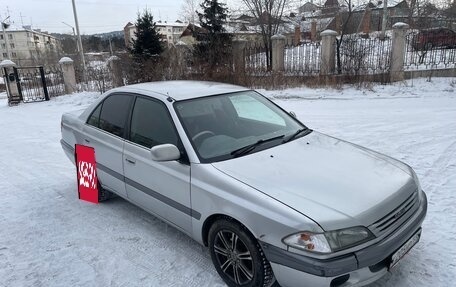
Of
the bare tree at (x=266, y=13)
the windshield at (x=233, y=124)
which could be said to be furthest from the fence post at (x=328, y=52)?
the windshield at (x=233, y=124)

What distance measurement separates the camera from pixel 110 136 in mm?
4031

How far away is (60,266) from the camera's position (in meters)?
3.29

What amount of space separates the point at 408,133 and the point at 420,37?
10.2 meters

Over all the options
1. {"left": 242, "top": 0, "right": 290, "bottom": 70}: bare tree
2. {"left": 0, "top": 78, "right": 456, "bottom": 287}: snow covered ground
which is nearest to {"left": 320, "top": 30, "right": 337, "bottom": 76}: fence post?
{"left": 0, "top": 78, "right": 456, "bottom": 287}: snow covered ground

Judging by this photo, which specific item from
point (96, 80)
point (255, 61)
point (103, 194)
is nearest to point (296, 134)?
point (103, 194)

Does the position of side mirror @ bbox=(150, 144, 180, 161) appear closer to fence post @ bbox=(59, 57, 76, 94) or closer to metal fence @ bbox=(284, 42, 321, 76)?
metal fence @ bbox=(284, 42, 321, 76)

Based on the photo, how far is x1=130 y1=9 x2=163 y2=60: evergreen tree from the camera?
2081 cm

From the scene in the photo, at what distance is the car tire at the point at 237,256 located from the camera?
8.33 ft

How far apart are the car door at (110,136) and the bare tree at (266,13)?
2141cm

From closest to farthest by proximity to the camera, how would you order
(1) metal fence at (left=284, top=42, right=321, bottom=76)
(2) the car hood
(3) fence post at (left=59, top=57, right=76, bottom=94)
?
(2) the car hood, (1) metal fence at (left=284, top=42, right=321, bottom=76), (3) fence post at (left=59, top=57, right=76, bottom=94)

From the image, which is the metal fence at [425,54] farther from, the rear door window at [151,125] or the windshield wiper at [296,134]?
the rear door window at [151,125]

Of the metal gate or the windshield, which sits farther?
the metal gate

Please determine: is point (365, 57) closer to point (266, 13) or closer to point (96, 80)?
point (266, 13)

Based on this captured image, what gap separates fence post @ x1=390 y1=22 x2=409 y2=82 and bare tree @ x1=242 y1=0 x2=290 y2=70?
38.3ft
